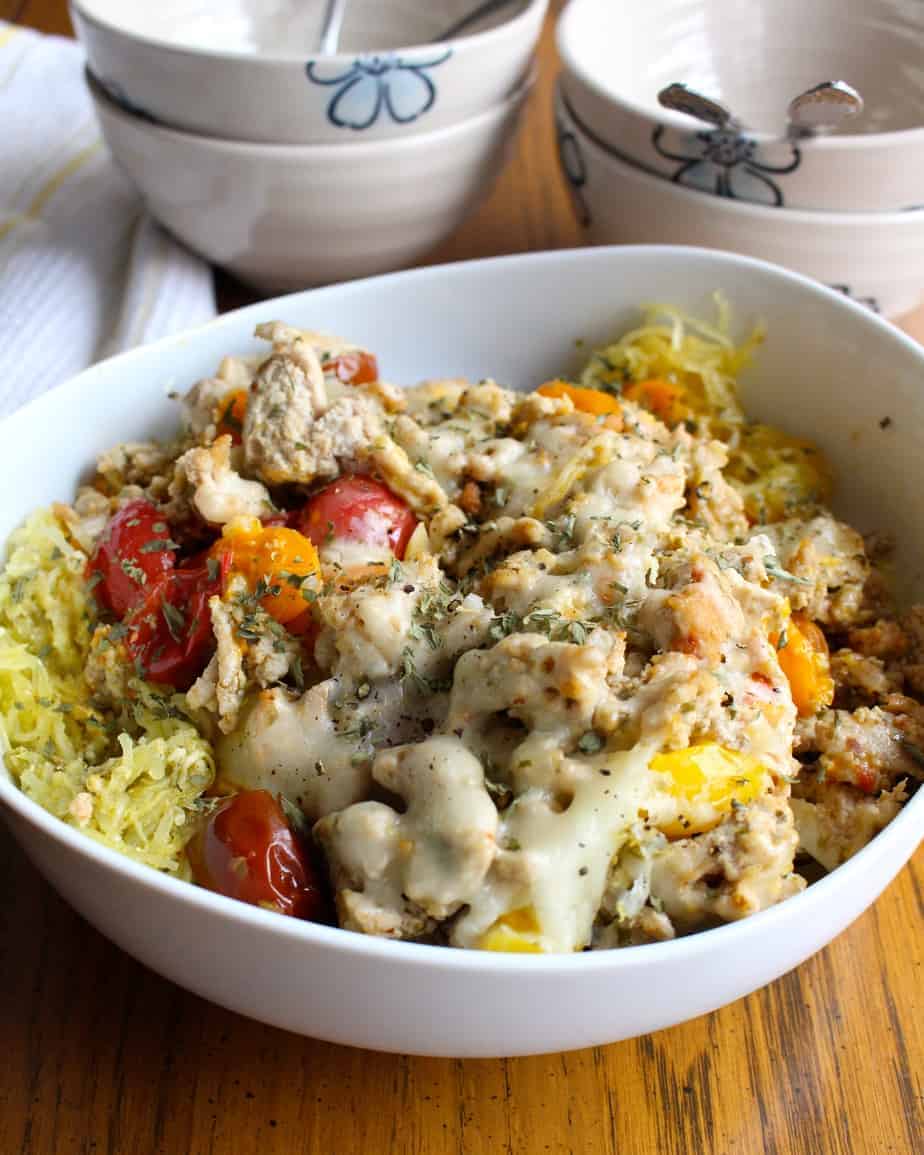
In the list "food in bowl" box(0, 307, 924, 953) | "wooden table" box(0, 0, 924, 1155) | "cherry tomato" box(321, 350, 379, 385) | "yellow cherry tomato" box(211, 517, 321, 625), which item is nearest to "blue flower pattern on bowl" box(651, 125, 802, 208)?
"food in bowl" box(0, 307, 924, 953)

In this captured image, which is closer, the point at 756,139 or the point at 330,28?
the point at 756,139

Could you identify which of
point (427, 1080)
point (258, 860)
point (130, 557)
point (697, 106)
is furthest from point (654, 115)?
point (427, 1080)

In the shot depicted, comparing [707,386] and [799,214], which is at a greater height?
[799,214]

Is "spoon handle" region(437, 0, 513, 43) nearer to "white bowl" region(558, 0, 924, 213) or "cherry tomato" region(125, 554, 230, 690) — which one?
"white bowl" region(558, 0, 924, 213)

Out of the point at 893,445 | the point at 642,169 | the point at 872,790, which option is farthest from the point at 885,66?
the point at 872,790

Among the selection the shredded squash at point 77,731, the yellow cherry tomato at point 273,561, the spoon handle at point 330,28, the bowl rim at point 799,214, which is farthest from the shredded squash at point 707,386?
the spoon handle at point 330,28

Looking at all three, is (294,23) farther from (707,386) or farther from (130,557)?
(130,557)

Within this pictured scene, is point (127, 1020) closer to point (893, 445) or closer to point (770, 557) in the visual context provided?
point (770, 557)
